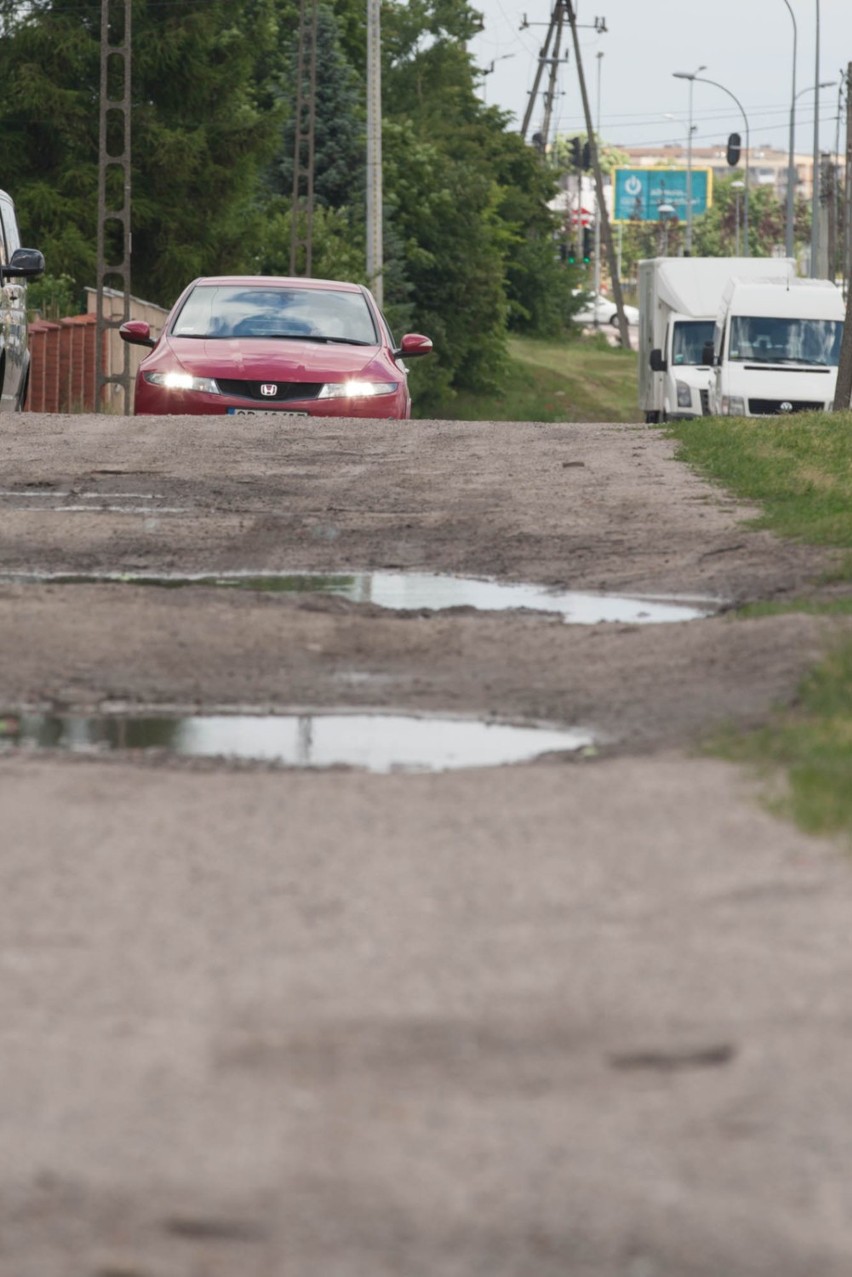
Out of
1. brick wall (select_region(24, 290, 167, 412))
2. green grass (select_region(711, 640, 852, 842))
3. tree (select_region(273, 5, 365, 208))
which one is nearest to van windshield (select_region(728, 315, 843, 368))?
brick wall (select_region(24, 290, 167, 412))

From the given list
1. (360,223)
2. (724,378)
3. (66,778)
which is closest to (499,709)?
(66,778)

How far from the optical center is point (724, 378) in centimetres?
3278

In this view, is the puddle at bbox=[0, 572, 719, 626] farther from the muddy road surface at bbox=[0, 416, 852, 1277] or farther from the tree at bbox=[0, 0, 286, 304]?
the tree at bbox=[0, 0, 286, 304]

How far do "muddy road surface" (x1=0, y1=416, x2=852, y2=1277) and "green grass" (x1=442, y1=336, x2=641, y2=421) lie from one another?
182 feet

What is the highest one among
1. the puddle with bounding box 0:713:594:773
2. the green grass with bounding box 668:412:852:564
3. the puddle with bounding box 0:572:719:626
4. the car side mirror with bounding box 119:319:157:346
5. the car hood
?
the car side mirror with bounding box 119:319:157:346

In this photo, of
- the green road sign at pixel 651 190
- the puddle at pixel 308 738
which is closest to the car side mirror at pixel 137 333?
the puddle at pixel 308 738

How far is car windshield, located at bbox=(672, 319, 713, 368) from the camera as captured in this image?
36656mm

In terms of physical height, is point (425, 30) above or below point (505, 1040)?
above

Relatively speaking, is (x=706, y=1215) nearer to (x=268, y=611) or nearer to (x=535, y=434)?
(x=268, y=611)

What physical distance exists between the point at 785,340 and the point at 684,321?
11.2 feet

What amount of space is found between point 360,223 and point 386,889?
62.0 metres

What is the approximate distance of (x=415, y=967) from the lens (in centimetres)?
424

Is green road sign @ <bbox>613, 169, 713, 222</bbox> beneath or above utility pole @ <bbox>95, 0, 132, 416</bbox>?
above

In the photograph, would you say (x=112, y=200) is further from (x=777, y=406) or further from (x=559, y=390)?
(x=559, y=390)
